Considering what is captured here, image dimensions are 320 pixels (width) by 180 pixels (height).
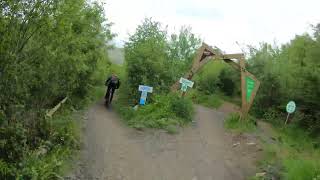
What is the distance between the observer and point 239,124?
2030 centimetres

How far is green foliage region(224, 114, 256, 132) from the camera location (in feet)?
64.6

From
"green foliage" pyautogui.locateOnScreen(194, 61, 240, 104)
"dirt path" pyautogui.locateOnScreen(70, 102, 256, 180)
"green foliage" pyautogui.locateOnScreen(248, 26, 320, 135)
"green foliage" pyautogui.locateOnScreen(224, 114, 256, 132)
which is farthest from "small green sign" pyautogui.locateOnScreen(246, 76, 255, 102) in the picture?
"green foliage" pyautogui.locateOnScreen(194, 61, 240, 104)

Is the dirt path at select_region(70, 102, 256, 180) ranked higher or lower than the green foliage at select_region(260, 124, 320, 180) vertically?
lower

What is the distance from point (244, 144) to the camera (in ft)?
54.1

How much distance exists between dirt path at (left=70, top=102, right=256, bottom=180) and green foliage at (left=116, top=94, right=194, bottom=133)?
0.54 meters

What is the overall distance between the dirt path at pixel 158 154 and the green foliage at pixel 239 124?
4.93ft

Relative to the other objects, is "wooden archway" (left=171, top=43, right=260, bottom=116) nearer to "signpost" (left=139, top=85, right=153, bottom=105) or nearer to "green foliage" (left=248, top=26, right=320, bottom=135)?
"green foliage" (left=248, top=26, right=320, bottom=135)

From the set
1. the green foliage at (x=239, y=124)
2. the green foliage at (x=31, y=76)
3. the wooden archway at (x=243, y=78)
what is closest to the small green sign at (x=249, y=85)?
the wooden archway at (x=243, y=78)

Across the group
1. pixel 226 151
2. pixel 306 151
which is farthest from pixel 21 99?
pixel 306 151

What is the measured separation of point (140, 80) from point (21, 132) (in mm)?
12845

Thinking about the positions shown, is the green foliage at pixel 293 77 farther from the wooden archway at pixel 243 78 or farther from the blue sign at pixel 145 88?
the blue sign at pixel 145 88

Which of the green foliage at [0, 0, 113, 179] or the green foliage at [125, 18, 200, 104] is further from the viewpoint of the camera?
the green foliage at [125, 18, 200, 104]

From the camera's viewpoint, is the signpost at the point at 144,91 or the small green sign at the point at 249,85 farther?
the small green sign at the point at 249,85

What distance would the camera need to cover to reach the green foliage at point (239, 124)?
1969 cm
